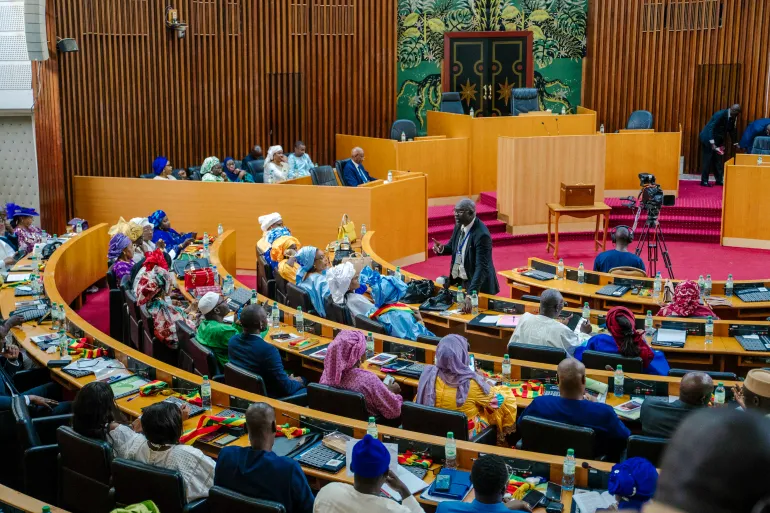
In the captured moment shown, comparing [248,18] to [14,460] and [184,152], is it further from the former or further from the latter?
[14,460]

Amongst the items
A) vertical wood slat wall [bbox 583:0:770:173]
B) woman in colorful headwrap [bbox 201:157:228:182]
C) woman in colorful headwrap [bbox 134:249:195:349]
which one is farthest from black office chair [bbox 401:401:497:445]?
vertical wood slat wall [bbox 583:0:770:173]

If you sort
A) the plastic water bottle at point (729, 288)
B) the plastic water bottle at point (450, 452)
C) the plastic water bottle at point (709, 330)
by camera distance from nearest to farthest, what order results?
1. the plastic water bottle at point (450, 452)
2. the plastic water bottle at point (709, 330)
3. the plastic water bottle at point (729, 288)

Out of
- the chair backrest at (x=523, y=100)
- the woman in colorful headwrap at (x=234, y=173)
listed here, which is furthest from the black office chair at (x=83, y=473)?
the chair backrest at (x=523, y=100)

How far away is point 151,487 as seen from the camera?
415 cm

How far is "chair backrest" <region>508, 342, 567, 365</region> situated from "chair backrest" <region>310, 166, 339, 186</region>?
711cm

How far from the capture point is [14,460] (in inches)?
211

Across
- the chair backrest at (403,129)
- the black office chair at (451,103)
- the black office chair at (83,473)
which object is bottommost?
the black office chair at (83,473)

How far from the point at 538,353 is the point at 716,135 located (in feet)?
36.7

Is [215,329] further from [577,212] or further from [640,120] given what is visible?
[640,120]

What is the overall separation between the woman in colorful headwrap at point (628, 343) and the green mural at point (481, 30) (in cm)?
1159

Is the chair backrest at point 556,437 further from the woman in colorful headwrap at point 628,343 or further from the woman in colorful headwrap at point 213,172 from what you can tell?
the woman in colorful headwrap at point 213,172

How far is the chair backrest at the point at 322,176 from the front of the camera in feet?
42.8

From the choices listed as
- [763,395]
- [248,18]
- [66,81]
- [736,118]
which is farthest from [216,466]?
[736,118]

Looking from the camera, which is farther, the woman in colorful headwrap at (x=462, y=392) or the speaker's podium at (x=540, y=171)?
the speaker's podium at (x=540, y=171)
